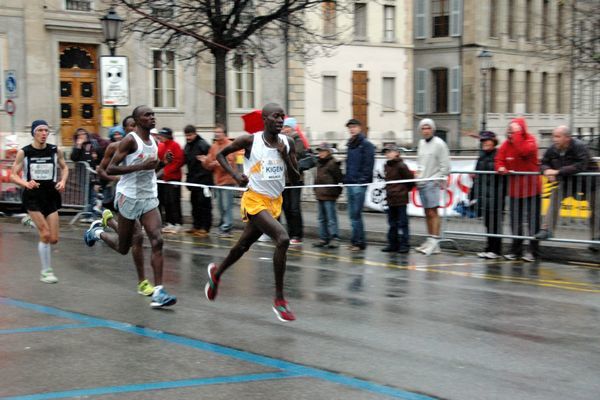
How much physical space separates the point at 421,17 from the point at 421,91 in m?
4.04

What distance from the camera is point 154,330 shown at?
24.7ft

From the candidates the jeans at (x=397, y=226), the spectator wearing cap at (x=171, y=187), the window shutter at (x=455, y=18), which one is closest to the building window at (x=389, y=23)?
the window shutter at (x=455, y=18)

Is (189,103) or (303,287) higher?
(189,103)

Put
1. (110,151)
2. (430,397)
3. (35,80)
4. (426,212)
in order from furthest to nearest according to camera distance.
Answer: (35,80) → (426,212) → (110,151) → (430,397)

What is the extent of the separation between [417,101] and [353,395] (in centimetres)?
4403

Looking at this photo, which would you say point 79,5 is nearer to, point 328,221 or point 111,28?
A: point 111,28

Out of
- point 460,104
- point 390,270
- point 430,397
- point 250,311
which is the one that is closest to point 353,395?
point 430,397

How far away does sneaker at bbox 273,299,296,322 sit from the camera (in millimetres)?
7867

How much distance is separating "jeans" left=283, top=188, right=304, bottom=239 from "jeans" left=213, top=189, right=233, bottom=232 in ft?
4.80

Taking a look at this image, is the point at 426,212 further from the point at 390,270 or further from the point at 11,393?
the point at 11,393

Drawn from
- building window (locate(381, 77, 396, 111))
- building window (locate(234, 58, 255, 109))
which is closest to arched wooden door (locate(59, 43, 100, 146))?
building window (locate(234, 58, 255, 109))

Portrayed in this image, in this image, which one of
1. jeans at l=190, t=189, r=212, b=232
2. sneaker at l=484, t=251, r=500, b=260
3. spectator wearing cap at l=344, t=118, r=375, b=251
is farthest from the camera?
jeans at l=190, t=189, r=212, b=232

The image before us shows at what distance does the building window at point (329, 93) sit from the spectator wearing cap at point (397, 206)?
27427 millimetres

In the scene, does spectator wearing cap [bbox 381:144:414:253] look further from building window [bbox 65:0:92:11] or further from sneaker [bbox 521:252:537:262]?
building window [bbox 65:0:92:11]
